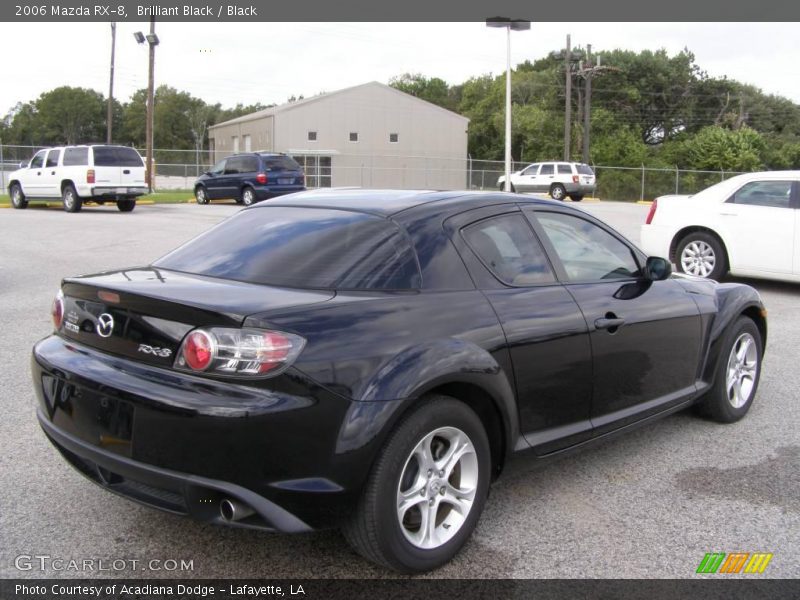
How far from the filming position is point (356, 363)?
9.56 feet

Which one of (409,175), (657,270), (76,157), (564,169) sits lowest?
(657,270)

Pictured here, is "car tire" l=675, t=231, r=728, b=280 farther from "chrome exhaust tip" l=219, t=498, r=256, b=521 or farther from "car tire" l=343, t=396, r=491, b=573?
"chrome exhaust tip" l=219, t=498, r=256, b=521

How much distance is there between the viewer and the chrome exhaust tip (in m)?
2.82

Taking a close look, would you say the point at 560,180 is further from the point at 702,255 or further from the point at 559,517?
the point at 559,517

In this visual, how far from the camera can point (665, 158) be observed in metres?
60.5

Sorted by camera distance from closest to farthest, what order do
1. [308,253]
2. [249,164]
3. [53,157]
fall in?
[308,253] → [53,157] → [249,164]

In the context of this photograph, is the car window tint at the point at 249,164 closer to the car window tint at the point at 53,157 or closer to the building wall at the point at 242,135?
the car window tint at the point at 53,157

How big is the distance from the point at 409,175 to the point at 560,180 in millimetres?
15878

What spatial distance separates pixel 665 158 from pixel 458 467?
6165 cm

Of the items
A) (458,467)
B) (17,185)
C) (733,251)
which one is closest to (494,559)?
(458,467)

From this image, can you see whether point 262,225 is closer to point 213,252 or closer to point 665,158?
point 213,252

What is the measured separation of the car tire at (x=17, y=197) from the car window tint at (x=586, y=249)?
925 inches

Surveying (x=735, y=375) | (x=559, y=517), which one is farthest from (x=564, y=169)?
(x=559, y=517)

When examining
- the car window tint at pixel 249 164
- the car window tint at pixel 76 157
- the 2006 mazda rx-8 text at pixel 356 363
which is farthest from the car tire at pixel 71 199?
the 2006 mazda rx-8 text at pixel 356 363
